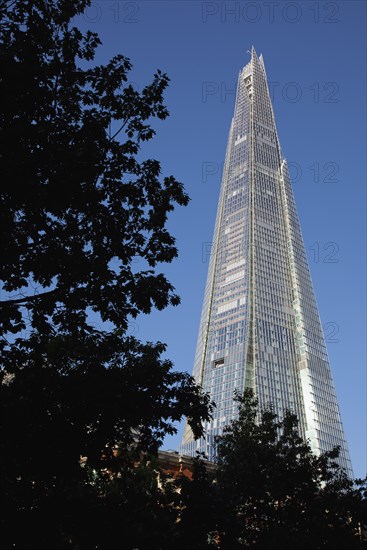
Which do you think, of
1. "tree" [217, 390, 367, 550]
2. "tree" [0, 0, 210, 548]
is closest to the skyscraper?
"tree" [217, 390, 367, 550]

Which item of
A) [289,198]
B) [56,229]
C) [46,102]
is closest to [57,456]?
[56,229]

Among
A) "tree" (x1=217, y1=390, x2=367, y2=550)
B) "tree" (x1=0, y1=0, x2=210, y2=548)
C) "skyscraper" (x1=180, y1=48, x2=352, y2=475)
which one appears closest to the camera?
"tree" (x1=0, y1=0, x2=210, y2=548)

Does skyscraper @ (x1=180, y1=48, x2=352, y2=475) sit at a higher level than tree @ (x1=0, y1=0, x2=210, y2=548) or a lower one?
higher

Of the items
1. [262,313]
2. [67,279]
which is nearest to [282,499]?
[67,279]

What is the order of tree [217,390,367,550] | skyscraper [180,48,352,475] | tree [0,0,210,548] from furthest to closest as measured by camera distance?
skyscraper [180,48,352,475]
tree [217,390,367,550]
tree [0,0,210,548]

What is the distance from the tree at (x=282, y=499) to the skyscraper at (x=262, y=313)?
99.9 metres

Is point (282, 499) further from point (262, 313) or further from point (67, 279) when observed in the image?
point (262, 313)

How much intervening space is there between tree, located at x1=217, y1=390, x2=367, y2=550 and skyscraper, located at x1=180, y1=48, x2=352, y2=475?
328ft

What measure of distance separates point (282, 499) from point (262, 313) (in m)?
124

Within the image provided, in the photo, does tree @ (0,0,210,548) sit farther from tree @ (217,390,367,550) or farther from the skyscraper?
the skyscraper

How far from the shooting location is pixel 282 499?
850 inches

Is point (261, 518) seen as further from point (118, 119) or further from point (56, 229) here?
point (118, 119)

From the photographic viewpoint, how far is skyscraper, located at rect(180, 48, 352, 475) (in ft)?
442

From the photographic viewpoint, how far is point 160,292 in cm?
1334
